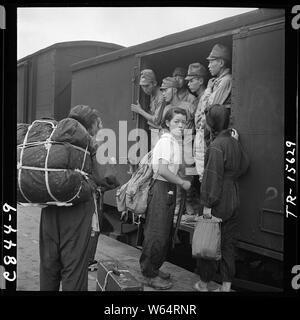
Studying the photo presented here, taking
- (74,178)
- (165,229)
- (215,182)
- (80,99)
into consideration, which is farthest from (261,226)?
(80,99)

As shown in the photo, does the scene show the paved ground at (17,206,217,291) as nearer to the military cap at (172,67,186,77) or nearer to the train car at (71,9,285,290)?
the train car at (71,9,285,290)

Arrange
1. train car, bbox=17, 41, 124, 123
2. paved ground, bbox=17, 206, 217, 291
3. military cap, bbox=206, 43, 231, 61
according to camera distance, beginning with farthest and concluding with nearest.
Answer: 1. train car, bbox=17, 41, 124, 123
2. military cap, bbox=206, 43, 231, 61
3. paved ground, bbox=17, 206, 217, 291

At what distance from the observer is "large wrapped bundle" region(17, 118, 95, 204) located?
2.57 meters

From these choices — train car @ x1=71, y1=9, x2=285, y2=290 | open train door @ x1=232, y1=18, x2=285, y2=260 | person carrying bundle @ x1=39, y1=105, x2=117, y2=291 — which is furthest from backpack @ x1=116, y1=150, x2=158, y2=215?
open train door @ x1=232, y1=18, x2=285, y2=260

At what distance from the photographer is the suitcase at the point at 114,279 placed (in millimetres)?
2816

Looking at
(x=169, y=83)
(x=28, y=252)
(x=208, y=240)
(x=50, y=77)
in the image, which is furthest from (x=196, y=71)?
(x=50, y=77)

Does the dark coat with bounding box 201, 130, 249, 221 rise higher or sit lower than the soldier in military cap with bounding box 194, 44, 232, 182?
lower

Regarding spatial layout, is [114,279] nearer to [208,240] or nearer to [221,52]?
[208,240]

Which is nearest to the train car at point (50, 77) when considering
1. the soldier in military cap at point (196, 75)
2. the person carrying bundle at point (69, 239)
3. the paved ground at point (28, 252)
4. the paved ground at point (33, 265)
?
the soldier in military cap at point (196, 75)

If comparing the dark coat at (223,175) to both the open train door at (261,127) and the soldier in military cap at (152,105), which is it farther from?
the soldier in military cap at (152,105)

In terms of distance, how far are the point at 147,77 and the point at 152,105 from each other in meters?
0.36

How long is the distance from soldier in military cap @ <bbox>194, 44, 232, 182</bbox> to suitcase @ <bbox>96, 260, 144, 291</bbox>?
115 centimetres

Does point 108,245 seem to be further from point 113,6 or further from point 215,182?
point 113,6
